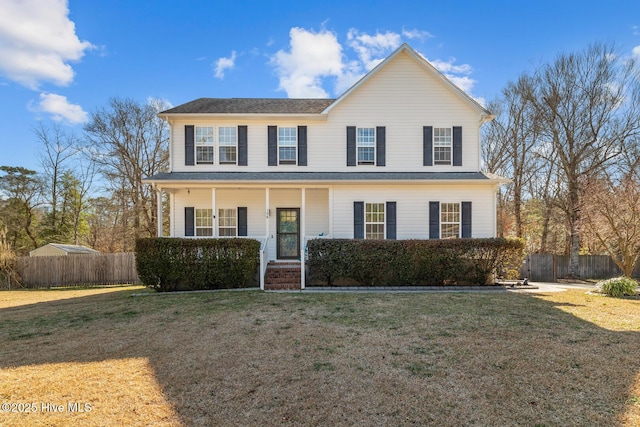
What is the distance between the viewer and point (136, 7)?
14.5 metres

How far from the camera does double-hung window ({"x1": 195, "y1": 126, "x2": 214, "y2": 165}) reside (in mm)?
14078

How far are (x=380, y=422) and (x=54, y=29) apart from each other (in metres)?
18.1

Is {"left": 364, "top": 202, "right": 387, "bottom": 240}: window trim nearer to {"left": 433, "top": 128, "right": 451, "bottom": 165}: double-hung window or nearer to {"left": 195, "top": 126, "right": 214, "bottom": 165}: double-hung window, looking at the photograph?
{"left": 433, "top": 128, "right": 451, "bottom": 165}: double-hung window

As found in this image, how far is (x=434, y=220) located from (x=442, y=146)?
323cm

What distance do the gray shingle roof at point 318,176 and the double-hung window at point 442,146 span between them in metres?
0.61

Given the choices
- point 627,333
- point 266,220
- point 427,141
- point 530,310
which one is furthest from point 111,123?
point 627,333

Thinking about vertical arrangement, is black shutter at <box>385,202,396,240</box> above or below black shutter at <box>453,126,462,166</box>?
below

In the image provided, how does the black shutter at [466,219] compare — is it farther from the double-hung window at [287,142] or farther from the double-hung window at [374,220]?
the double-hung window at [287,142]

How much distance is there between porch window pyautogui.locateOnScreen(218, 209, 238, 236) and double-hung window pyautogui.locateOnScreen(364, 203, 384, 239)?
5320mm

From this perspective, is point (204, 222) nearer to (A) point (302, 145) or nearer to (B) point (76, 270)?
(A) point (302, 145)

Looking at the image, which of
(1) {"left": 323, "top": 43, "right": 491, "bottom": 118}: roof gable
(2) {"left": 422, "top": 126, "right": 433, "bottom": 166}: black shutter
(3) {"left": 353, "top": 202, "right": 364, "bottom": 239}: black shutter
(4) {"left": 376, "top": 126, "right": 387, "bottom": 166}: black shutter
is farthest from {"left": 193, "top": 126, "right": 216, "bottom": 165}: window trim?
(2) {"left": 422, "top": 126, "right": 433, "bottom": 166}: black shutter

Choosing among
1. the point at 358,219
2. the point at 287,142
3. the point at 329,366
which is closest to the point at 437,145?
the point at 358,219

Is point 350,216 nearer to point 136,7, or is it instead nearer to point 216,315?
point 216,315

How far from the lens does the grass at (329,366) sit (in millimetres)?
3412
